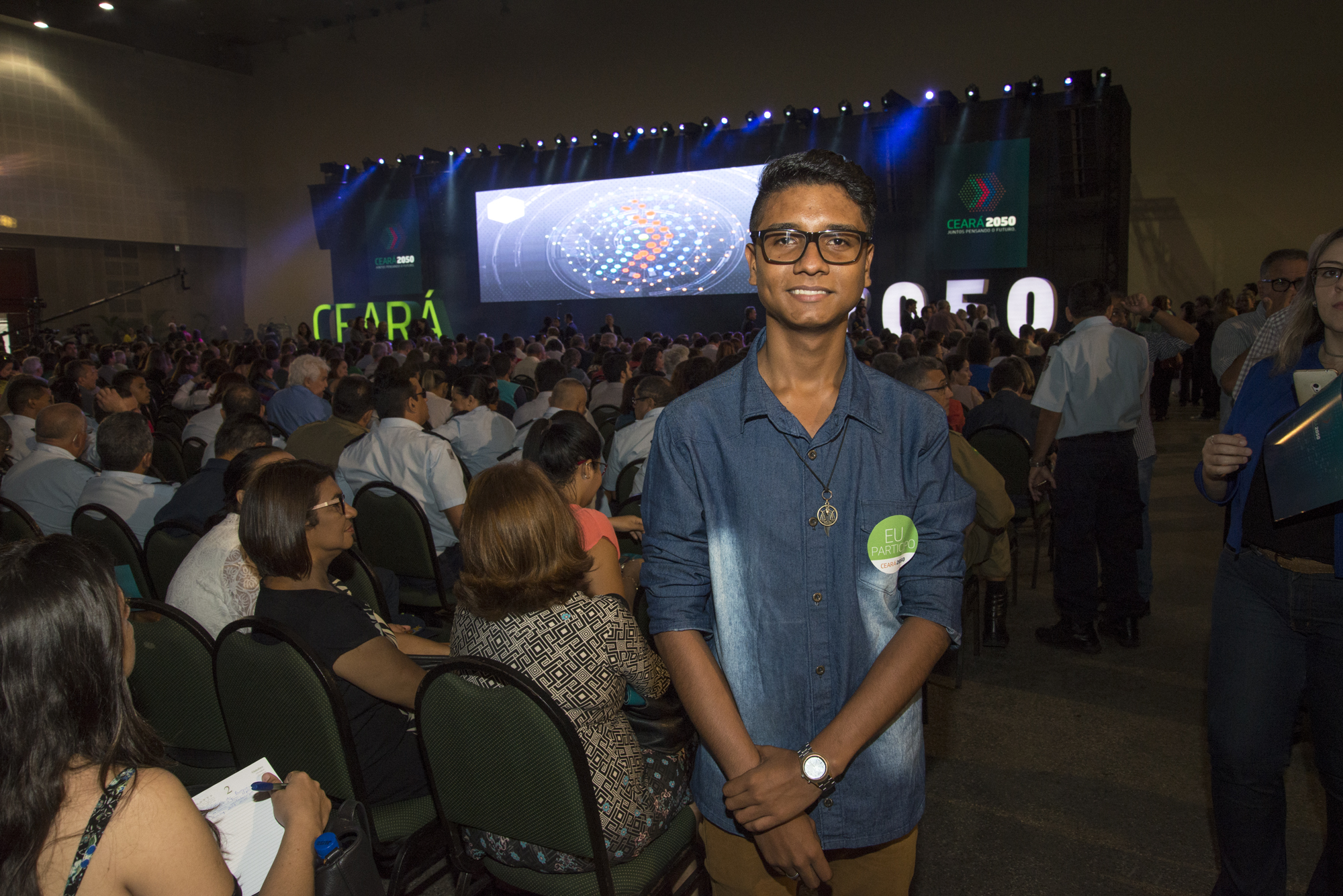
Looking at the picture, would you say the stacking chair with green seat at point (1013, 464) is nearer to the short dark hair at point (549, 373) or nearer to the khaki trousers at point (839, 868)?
the short dark hair at point (549, 373)

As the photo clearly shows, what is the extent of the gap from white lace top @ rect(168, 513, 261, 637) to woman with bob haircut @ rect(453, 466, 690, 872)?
787mm

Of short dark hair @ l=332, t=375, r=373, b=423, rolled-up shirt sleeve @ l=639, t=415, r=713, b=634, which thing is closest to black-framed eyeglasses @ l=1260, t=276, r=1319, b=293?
rolled-up shirt sleeve @ l=639, t=415, r=713, b=634

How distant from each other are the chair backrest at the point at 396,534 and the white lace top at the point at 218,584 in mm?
955

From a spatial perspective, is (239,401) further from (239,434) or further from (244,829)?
(244,829)

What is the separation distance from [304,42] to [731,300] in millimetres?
14006

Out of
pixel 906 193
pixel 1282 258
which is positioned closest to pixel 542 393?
pixel 1282 258

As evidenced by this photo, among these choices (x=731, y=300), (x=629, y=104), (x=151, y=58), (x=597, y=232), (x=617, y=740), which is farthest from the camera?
(x=151, y=58)

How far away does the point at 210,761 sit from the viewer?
2053 millimetres

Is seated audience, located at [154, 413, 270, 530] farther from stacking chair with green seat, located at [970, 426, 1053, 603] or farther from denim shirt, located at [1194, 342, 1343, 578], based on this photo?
stacking chair with green seat, located at [970, 426, 1053, 603]

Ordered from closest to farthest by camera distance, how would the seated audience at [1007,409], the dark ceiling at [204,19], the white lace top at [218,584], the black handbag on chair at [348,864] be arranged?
1. the black handbag on chair at [348,864]
2. the white lace top at [218,584]
3. the seated audience at [1007,409]
4. the dark ceiling at [204,19]

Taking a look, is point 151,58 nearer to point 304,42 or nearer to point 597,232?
point 304,42

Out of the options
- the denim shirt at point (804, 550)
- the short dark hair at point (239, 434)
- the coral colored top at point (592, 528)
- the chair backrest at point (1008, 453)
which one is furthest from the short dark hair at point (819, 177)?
the chair backrest at point (1008, 453)

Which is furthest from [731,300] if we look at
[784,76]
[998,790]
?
[998,790]

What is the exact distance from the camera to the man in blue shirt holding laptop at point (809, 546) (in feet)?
3.82
